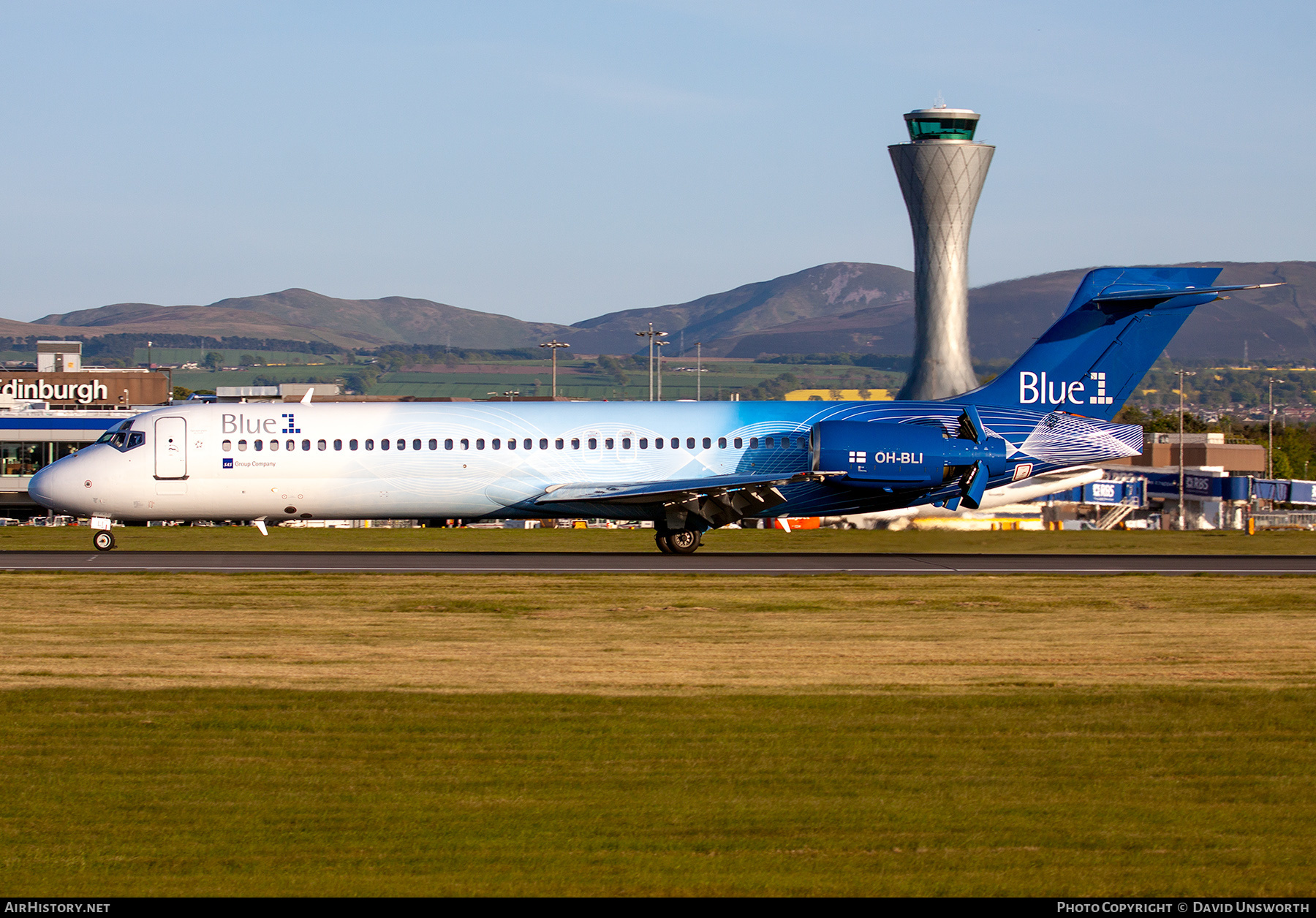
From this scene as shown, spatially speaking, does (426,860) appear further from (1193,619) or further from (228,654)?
(1193,619)

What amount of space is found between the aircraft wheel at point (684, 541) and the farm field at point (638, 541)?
240 centimetres

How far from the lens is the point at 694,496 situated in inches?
1332

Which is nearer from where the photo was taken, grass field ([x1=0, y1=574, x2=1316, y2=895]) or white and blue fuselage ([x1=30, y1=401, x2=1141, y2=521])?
grass field ([x1=0, y1=574, x2=1316, y2=895])

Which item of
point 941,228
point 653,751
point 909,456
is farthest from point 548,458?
point 941,228

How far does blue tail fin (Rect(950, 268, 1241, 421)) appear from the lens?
116 feet

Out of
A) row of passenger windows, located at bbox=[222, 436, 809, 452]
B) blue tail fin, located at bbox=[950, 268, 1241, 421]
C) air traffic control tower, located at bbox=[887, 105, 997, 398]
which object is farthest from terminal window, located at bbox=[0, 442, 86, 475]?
air traffic control tower, located at bbox=[887, 105, 997, 398]

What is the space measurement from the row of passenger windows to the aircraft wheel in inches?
89.9

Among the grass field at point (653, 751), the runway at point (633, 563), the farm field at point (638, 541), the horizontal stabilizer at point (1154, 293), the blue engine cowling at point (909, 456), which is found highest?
the horizontal stabilizer at point (1154, 293)

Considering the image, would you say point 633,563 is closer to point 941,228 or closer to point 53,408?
point 53,408

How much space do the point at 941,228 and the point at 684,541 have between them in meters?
147

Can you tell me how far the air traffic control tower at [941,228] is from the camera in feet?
554

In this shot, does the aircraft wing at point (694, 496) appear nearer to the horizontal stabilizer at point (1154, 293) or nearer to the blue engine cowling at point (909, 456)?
the blue engine cowling at point (909, 456)

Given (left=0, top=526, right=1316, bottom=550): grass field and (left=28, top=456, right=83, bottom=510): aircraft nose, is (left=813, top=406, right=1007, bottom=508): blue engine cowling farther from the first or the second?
(left=28, top=456, right=83, bottom=510): aircraft nose

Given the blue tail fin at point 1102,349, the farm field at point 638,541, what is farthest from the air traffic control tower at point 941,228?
the blue tail fin at point 1102,349
